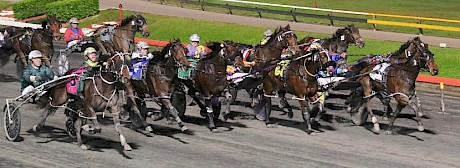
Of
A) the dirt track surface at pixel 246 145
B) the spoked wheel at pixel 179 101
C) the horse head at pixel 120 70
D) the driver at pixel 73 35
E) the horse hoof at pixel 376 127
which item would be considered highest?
the driver at pixel 73 35

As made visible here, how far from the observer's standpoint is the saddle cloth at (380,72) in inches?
739

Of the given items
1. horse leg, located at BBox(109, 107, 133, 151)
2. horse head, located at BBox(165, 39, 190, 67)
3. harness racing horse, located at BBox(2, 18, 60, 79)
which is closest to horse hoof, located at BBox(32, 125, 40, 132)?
horse leg, located at BBox(109, 107, 133, 151)

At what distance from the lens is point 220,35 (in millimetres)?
34469

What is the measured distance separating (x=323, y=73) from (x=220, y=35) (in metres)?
15.2

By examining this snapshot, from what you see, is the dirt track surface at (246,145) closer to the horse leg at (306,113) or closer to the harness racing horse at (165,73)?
the horse leg at (306,113)

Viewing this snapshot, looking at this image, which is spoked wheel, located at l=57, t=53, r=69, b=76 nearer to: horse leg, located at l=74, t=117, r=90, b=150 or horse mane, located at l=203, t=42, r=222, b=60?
horse mane, located at l=203, t=42, r=222, b=60

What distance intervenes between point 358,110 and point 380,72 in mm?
1302

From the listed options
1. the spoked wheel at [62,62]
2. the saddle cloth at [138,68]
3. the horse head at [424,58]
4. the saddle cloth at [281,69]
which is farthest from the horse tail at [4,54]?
the horse head at [424,58]

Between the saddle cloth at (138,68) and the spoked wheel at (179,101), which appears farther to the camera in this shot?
the spoked wheel at (179,101)

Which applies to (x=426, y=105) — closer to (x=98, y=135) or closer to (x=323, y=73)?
(x=323, y=73)

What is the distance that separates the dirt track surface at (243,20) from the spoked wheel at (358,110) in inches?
471

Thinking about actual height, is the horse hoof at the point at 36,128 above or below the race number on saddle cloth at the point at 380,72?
below

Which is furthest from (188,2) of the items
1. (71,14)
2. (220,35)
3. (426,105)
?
(426,105)

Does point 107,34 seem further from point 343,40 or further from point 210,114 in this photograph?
point 343,40
